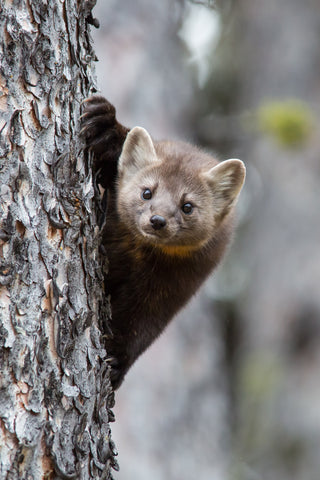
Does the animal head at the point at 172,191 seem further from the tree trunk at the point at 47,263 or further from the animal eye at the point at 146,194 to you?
the tree trunk at the point at 47,263

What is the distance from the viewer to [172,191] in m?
5.70

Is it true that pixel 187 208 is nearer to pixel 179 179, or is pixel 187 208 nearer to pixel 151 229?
pixel 179 179

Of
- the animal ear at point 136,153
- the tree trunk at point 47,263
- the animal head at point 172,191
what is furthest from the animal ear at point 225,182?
the tree trunk at point 47,263

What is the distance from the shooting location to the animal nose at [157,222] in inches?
211

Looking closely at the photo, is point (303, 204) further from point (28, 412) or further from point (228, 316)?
point (28, 412)

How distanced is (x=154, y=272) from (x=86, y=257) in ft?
4.81

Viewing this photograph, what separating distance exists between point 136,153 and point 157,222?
68 cm

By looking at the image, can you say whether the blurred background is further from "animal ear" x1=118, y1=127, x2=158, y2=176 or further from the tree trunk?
the tree trunk

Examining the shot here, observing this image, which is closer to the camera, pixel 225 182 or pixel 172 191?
pixel 172 191

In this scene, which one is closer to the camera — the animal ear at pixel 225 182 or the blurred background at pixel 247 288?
the animal ear at pixel 225 182

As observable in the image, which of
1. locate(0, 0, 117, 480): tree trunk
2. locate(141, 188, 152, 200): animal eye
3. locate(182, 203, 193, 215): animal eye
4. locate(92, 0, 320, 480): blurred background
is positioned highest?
locate(92, 0, 320, 480): blurred background

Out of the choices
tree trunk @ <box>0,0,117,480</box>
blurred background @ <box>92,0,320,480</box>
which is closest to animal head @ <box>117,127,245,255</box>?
tree trunk @ <box>0,0,117,480</box>

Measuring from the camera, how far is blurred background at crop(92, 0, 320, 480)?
9469mm

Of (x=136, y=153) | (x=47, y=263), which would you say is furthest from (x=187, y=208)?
(x=47, y=263)
